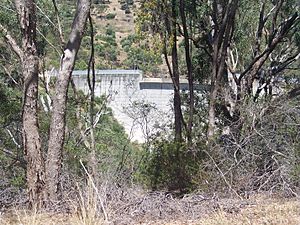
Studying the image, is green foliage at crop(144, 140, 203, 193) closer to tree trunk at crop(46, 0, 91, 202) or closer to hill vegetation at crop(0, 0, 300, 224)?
hill vegetation at crop(0, 0, 300, 224)

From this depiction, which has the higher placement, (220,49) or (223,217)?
(220,49)

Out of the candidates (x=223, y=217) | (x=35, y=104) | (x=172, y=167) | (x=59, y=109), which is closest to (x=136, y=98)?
(x=172, y=167)

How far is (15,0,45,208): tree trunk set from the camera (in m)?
6.25

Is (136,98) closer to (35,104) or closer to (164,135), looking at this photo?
(164,135)

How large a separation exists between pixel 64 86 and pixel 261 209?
9.58 feet

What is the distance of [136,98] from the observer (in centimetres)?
2216

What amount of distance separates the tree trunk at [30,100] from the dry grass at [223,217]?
0.57 metres

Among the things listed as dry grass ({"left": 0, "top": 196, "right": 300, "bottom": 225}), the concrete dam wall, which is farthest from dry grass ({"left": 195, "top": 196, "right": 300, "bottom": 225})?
the concrete dam wall

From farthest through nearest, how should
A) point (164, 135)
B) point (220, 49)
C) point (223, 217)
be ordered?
1. point (164, 135)
2. point (220, 49)
3. point (223, 217)

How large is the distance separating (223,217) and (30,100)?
9.09ft

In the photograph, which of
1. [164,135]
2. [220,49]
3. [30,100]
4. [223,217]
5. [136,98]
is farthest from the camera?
[136,98]

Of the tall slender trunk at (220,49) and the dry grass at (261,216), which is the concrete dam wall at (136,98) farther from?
the dry grass at (261,216)

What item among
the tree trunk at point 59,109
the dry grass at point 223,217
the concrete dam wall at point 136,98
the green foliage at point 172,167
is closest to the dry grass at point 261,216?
the dry grass at point 223,217

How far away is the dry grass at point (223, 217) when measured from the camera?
202 inches
